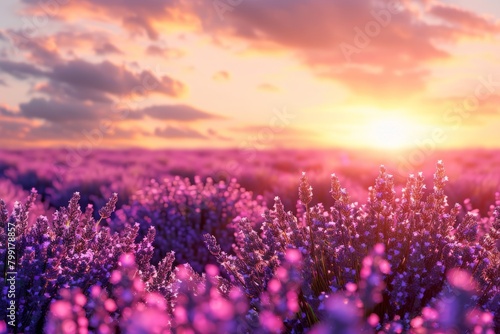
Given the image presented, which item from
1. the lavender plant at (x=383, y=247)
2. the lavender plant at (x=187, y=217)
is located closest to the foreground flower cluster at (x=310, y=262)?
the lavender plant at (x=383, y=247)

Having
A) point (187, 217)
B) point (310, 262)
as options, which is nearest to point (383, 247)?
point (310, 262)

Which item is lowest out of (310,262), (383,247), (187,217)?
(187,217)

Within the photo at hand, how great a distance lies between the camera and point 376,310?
3195mm

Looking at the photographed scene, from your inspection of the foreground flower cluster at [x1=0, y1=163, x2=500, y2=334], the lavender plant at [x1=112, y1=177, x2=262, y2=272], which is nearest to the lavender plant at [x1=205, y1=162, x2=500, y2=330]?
the foreground flower cluster at [x1=0, y1=163, x2=500, y2=334]

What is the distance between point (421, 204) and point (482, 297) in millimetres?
712

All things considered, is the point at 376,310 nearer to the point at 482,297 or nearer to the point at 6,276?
the point at 482,297

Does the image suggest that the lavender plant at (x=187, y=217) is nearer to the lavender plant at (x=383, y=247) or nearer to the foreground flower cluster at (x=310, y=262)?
the foreground flower cluster at (x=310, y=262)

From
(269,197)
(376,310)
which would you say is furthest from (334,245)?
(269,197)

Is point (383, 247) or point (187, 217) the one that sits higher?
point (383, 247)

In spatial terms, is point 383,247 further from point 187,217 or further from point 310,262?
point 187,217

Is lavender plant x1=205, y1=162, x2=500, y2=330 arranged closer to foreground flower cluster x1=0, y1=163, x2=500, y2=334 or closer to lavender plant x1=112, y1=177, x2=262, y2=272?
foreground flower cluster x1=0, y1=163, x2=500, y2=334

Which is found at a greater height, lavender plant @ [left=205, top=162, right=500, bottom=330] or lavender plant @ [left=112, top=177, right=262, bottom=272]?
lavender plant @ [left=205, top=162, right=500, bottom=330]

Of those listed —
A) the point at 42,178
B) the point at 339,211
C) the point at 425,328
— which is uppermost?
the point at 339,211

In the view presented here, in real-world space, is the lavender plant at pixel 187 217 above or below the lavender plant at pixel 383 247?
below
